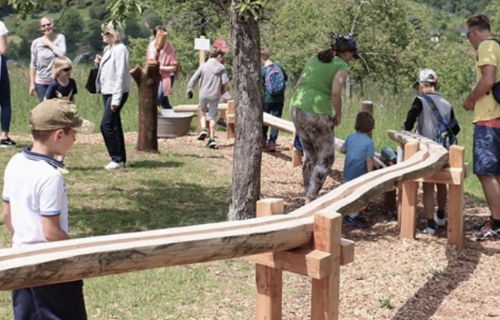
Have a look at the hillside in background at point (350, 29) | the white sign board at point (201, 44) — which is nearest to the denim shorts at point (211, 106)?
the white sign board at point (201, 44)

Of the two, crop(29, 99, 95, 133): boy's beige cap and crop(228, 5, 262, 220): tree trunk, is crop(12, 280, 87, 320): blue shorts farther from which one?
crop(228, 5, 262, 220): tree trunk

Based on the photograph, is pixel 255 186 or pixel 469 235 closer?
pixel 255 186

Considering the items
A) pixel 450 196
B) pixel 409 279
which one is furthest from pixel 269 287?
pixel 450 196

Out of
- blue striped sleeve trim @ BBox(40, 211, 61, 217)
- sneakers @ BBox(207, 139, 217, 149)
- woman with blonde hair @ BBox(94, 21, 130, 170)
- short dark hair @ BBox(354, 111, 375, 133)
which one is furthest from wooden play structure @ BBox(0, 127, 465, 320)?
sneakers @ BBox(207, 139, 217, 149)

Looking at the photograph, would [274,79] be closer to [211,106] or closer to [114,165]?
[211,106]

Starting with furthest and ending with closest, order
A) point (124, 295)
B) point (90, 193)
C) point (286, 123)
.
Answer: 1. point (286, 123)
2. point (90, 193)
3. point (124, 295)

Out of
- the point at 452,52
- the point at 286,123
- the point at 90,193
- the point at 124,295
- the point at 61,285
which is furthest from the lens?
the point at 452,52

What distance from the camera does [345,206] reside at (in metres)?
4.82

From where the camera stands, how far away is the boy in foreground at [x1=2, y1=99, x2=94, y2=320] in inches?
137

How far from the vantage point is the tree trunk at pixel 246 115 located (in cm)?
677

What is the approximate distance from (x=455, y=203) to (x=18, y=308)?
4.42m

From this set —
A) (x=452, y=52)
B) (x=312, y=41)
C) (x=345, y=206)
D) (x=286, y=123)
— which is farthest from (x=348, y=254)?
(x=452, y=52)

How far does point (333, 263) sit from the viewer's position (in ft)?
12.8

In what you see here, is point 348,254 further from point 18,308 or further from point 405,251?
point 405,251
